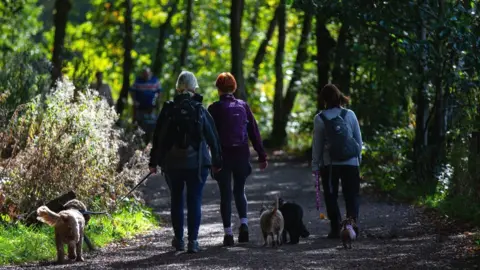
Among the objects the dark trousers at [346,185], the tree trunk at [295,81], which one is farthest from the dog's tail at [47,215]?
the tree trunk at [295,81]

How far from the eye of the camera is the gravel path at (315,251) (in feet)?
37.1

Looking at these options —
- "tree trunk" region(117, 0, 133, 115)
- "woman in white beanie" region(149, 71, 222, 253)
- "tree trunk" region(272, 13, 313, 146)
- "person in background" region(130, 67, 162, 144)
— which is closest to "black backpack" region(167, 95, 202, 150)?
"woman in white beanie" region(149, 71, 222, 253)

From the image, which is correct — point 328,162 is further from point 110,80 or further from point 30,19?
point 30,19

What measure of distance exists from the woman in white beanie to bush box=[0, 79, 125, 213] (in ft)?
7.15

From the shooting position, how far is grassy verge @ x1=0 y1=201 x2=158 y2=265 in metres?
12.0

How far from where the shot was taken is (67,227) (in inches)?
450

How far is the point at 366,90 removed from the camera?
26.2 meters

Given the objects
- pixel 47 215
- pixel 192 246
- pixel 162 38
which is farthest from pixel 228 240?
pixel 162 38

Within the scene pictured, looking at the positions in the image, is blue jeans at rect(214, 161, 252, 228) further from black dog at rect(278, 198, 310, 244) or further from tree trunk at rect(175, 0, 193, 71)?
tree trunk at rect(175, 0, 193, 71)

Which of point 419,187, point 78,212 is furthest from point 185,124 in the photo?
point 419,187

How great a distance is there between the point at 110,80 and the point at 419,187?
3665 centimetres

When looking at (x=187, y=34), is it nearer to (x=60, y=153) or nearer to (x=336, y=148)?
(x=60, y=153)

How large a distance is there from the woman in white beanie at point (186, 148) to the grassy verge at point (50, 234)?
56.2 inches

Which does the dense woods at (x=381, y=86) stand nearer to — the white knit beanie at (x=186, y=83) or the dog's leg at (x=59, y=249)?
the white knit beanie at (x=186, y=83)
